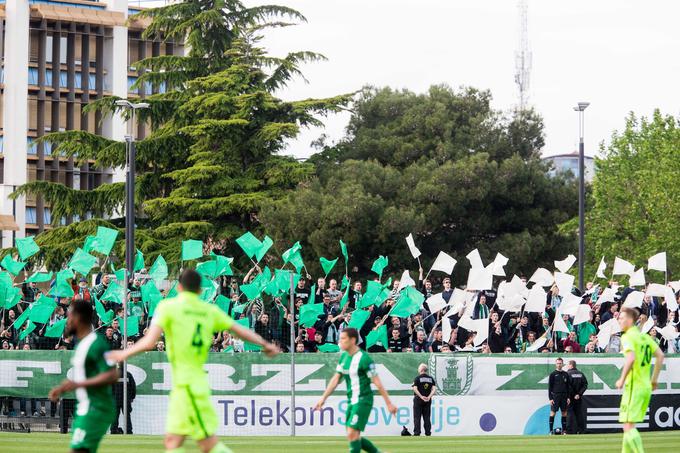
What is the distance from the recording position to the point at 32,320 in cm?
2594

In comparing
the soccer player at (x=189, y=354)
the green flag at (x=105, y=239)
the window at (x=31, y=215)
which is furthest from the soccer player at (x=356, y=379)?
the window at (x=31, y=215)

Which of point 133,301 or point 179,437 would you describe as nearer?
point 179,437

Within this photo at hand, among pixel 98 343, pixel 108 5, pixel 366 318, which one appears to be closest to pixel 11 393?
pixel 366 318

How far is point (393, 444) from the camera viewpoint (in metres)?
22.4

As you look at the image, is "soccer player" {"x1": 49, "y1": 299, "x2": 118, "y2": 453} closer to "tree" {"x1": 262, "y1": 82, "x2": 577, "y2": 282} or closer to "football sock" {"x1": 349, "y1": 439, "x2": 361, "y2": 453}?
"football sock" {"x1": 349, "y1": 439, "x2": 361, "y2": 453}

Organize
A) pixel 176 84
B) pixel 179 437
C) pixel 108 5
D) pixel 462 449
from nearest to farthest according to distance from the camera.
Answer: pixel 179 437 → pixel 462 449 → pixel 176 84 → pixel 108 5

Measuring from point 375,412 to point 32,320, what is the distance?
7.45 metres

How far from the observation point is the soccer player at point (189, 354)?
10.8 meters

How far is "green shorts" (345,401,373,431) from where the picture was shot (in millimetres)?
14844

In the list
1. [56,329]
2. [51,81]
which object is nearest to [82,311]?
[56,329]

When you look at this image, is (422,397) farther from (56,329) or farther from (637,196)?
(637,196)

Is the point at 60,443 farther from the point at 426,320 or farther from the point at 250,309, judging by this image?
the point at 426,320

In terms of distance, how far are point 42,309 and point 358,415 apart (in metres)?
12.6

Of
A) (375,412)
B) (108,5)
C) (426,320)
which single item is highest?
(108,5)
